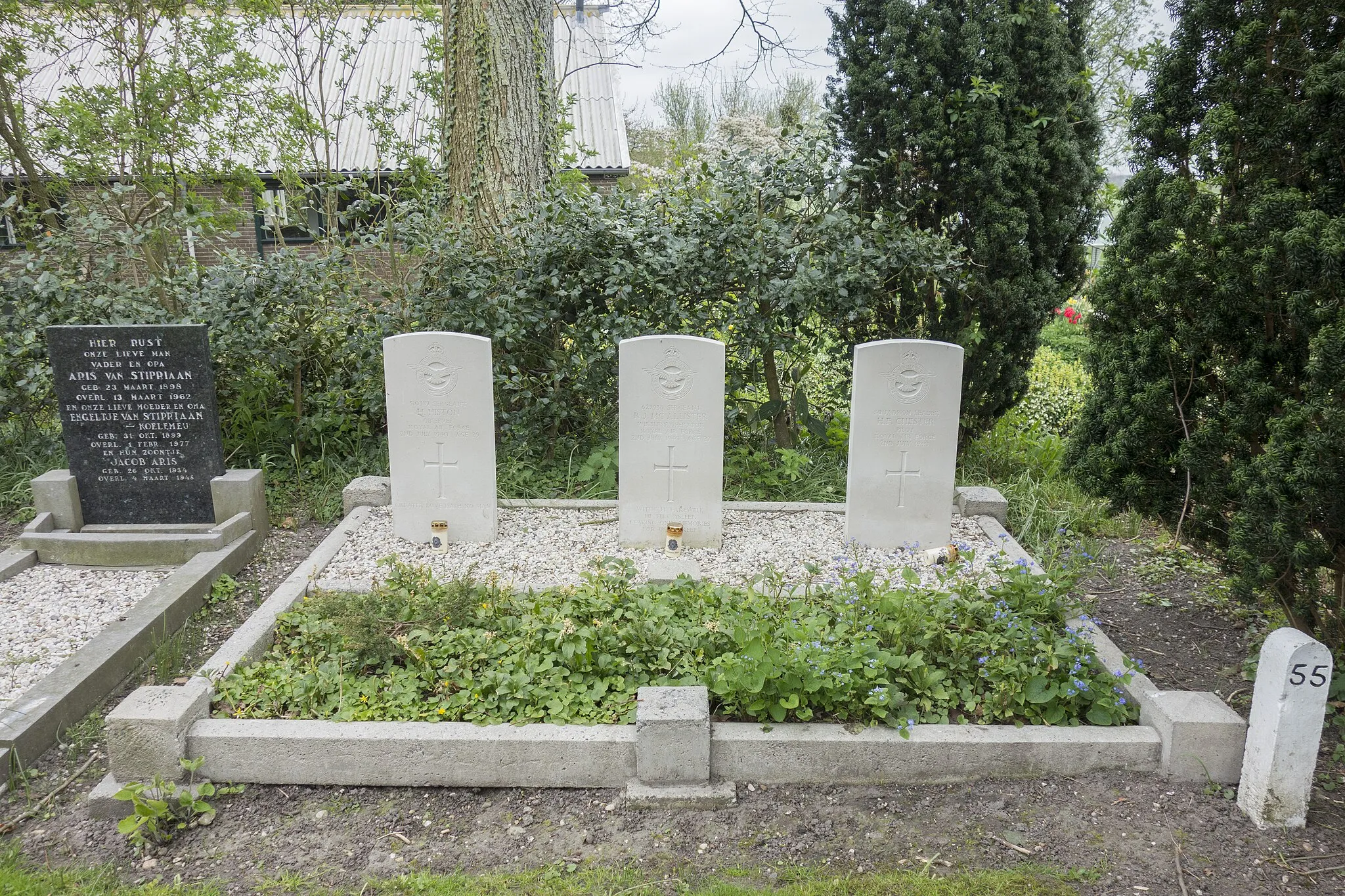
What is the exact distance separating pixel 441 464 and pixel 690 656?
2.36 m

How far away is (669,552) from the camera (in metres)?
5.08

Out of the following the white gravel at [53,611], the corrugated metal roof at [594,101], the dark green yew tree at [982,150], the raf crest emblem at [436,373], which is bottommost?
the white gravel at [53,611]

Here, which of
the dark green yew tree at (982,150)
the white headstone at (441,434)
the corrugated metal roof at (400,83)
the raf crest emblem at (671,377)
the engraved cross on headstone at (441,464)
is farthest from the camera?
the corrugated metal roof at (400,83)

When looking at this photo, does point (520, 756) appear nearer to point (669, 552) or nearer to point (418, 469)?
point (669, 552)

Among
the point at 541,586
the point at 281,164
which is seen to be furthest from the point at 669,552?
the point at 281,164

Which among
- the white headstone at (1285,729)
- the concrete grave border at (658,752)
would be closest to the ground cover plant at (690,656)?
the concrete grave border at (658,752)

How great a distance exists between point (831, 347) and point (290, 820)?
482 centimetres

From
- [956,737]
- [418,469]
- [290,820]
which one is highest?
[418,469]

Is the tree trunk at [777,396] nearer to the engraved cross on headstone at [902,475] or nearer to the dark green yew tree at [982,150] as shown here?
the dark green yew tree at [982,150]

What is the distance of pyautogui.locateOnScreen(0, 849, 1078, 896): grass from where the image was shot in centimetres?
263

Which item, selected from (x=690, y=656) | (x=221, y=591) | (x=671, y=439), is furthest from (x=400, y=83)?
(x=690, y=656)

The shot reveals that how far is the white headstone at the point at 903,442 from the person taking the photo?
15.9ft

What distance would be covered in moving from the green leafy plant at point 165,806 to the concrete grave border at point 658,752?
0.07 m

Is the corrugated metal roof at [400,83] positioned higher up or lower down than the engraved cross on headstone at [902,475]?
higher up
